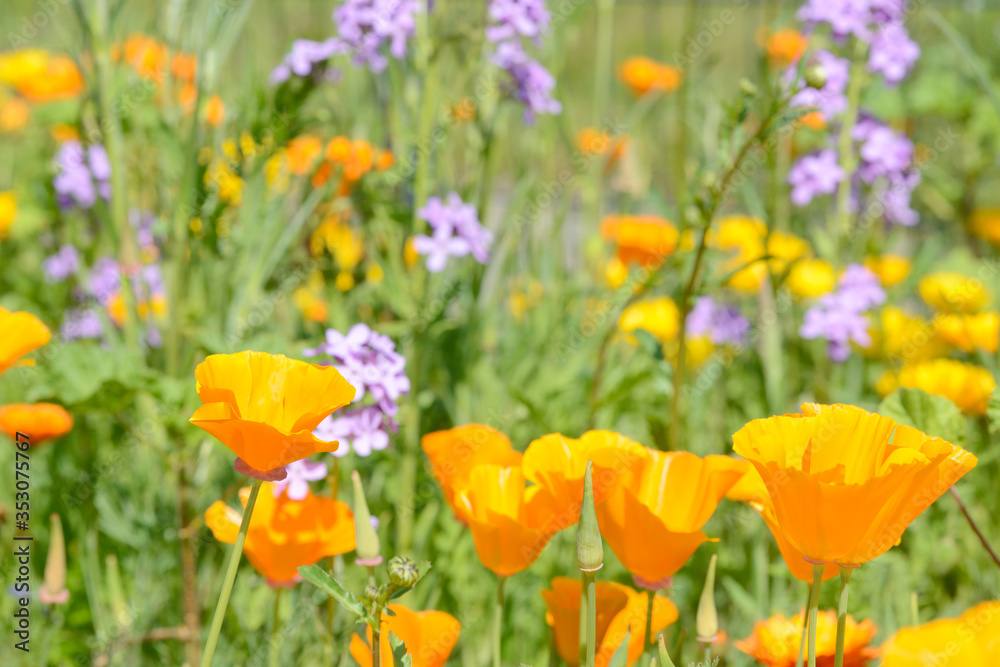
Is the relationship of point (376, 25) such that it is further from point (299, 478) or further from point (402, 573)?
point (402, 573)

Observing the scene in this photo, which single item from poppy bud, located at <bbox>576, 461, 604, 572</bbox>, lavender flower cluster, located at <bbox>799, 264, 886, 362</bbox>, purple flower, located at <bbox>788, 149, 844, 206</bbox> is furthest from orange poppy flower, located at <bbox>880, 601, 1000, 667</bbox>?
purple flower, located at <bbox>788, 149, 844, 206</bbox>

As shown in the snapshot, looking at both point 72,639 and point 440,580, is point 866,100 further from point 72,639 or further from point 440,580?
point 72,639

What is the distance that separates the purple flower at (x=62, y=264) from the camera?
179cm

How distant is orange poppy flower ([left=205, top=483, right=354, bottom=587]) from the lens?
30.6 inches

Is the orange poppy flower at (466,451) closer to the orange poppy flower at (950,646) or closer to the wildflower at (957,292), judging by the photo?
the orange poppy flower at (950,646)

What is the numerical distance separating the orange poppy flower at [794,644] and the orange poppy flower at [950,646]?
0.89ft

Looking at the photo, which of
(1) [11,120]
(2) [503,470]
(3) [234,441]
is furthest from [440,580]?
(1) [11,120]

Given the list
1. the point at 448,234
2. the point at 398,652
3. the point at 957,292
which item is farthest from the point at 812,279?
the point at 398,652

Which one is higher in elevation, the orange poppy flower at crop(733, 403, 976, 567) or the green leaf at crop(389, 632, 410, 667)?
the orange poppy flower at crop(733, 403, 976, 567)

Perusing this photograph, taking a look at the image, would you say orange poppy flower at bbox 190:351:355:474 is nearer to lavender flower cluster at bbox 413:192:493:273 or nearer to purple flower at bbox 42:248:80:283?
lavender flower cluster at bbox 413:192:493:273

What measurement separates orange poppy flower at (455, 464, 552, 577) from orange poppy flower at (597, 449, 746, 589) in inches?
2.3

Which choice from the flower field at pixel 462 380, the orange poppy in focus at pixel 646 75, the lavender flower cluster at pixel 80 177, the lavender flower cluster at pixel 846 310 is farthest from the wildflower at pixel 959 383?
the lavender flower cluster at pixel 80 177

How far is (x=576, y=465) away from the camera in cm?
68

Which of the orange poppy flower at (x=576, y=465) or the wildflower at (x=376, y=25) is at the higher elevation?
the wildflower at (x=376, y=25)
